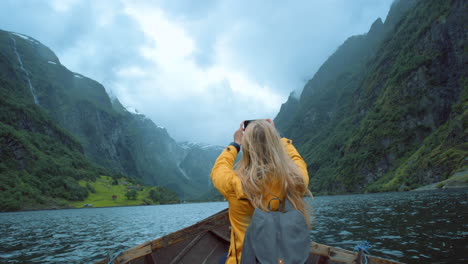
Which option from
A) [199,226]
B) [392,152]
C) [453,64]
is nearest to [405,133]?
[392,152]

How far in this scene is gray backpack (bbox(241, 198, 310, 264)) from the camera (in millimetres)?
3309

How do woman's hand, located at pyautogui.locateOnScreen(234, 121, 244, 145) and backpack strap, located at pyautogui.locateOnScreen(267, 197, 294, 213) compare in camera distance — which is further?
woman's hand, located at pyautogui.locateOnScreen(234, 121, 244, 145)

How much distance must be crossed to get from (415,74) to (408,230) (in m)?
150

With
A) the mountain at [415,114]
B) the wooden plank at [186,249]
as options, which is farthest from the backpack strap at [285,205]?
the mountain at [415,114]

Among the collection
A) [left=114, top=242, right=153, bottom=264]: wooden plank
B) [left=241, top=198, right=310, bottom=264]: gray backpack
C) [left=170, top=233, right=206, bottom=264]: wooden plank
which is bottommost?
[left=170, top=233, right=206, bottom=264]: wooden plank

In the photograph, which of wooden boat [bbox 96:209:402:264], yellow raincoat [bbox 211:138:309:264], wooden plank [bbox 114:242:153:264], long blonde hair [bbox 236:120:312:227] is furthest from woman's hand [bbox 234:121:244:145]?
wooden plank [bbox 114:242:153:264]

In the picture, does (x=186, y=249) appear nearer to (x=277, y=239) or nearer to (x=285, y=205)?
(x=285, y=205)

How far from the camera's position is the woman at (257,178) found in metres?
3.58

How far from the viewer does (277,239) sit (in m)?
3.36

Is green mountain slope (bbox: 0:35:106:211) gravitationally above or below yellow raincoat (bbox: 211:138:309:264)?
above

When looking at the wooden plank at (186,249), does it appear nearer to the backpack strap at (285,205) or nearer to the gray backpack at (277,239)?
the gray backpack at (277,239)

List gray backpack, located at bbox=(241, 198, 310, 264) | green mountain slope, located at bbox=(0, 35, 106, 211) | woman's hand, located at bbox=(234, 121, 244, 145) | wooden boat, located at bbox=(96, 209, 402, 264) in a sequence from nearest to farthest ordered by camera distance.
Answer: gray backpack, located at bbox=(241, 198, 310, 264) → woman's hand, located at bbox=(234, 121, 244, 145) → wooden boat, located at bbox=(96, 209, 402, 264) → green mountain slope, located at bbox=(0, 35, 106, 211)

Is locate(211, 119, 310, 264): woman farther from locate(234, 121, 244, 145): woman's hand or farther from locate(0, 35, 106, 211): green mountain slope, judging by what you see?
locate(0, 35, 106, 211): green mountain slope

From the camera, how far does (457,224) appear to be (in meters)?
19.1
